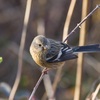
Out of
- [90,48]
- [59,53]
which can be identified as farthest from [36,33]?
[90,48]

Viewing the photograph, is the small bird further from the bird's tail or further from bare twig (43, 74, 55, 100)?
bare twig (43, 74, 55, 100)

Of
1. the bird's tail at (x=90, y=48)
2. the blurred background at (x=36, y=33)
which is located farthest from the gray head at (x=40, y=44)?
the blurred background at (x=36, y=33)

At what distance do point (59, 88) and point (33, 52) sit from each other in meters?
2.85

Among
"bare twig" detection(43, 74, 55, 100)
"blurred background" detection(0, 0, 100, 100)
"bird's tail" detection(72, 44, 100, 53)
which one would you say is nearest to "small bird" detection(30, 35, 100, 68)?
"bird's tail" detection(72, 44, 100, 53)

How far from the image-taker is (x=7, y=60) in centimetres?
738

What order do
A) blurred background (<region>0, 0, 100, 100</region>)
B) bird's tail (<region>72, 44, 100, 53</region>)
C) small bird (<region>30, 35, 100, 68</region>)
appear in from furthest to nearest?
blurred background (<region>0, 0, 100, 100</region>)
small bird (<region>30, 35, 100, 68</region>)
bird's tail (<region>72, 44, 100, 53</region>)

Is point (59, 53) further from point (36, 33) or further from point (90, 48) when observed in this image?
point (36, 33)

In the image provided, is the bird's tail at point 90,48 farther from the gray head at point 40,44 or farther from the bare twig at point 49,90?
the bare twig at point 49,90

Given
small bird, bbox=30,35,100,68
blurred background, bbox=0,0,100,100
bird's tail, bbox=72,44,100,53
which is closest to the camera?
bird's tail, bbox=72,44,100,53

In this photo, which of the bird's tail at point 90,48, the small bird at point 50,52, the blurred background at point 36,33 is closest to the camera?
the bird's tail at point 90,48

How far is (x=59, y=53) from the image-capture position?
4.68 meters

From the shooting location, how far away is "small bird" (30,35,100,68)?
451cm

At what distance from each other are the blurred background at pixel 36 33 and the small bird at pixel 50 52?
2.34 meters

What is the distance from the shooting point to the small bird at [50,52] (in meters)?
4.51
